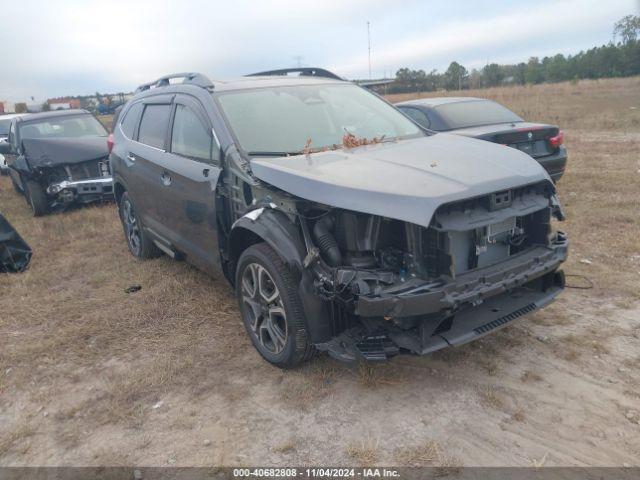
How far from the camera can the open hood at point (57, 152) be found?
8633mm

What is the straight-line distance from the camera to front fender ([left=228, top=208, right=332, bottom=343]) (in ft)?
10.0

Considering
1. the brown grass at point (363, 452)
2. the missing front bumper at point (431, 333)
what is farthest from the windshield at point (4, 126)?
the brown grass at point (363, 452)

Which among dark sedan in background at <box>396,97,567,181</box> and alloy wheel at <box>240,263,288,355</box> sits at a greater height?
dark sedan in background at <box>396,97,567,181</box>

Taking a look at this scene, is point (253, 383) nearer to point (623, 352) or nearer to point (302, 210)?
point (302, 210)

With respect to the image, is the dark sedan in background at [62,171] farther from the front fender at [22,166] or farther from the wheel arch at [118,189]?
the wheel arch at [118,189]

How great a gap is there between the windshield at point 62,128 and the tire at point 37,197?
158cm

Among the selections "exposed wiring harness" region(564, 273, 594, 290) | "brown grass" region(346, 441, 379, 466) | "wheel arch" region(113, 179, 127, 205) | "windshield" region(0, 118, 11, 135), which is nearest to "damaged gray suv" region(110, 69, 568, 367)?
"brown grass" region(346, 441, 379, 466)

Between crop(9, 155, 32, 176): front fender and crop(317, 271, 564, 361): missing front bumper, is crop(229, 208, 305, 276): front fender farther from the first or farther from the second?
crop(9, 155, 32, 176): front fender

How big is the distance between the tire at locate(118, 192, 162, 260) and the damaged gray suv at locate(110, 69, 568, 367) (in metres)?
1.49

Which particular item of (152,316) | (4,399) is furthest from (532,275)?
(4,399)

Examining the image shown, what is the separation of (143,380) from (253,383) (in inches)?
30.6

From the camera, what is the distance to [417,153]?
349cm

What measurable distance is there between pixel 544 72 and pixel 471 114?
212 ft

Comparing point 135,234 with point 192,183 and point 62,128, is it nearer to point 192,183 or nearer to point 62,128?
point 192,183
